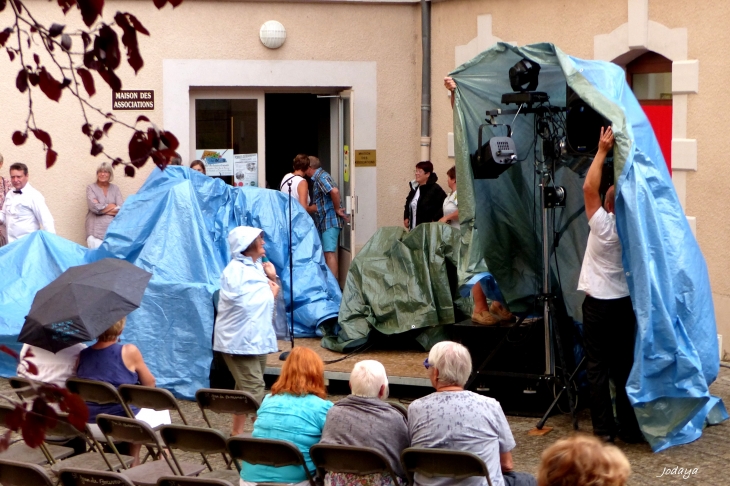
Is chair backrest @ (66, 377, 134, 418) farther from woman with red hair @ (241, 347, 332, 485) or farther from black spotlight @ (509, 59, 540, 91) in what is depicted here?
black spotlight @ (509, 59, 540, 91)

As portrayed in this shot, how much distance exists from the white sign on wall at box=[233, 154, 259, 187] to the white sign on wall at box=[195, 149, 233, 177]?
6 cm

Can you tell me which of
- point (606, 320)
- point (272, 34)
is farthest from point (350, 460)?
point (272, 34)

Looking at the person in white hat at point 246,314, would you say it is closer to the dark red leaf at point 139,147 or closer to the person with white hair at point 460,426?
the person with white hair at point 460,426

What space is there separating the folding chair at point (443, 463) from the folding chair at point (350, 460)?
0.31 ft

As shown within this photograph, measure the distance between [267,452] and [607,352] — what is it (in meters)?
2.63

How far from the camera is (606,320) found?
6051 mm

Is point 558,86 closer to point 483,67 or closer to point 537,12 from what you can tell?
point 483,67

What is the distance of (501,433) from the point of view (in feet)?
14.1

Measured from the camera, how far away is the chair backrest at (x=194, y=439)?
444 cm

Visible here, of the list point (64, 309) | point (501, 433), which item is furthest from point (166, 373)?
point (501, 433)

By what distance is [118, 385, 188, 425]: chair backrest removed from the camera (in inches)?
202

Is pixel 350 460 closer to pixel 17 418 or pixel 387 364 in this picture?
pixel 17 418

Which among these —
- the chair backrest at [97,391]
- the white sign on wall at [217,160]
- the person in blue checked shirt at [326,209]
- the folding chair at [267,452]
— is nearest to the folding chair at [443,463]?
the folding chair at [267,452]

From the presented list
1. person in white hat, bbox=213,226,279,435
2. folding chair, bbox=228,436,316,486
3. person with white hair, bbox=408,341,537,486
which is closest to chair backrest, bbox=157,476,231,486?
folding chair, bbox=228,436,316,486
